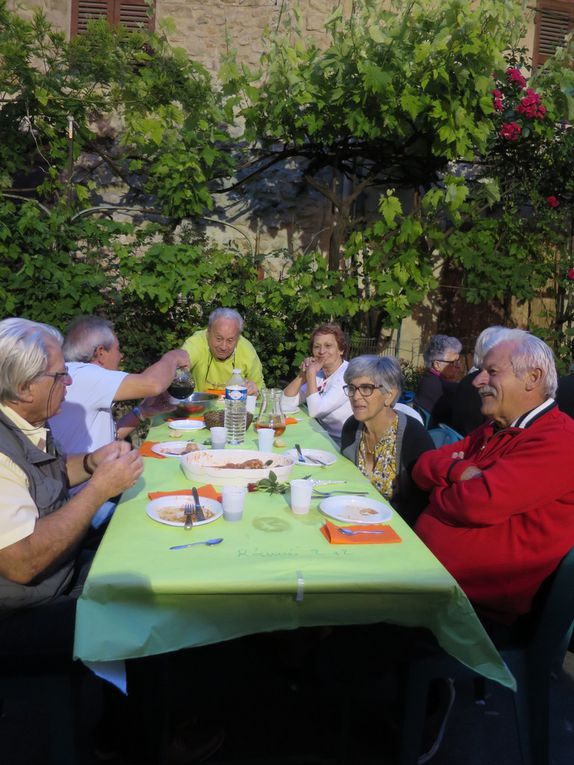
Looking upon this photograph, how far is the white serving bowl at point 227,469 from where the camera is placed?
2293mm

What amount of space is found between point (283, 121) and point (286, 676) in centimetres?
511

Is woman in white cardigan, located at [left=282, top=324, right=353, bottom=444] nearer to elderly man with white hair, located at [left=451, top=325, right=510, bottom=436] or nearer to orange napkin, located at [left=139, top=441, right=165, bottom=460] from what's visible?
elderly man with white hair, located at [left=451, top=325, right=510, bottom=436]

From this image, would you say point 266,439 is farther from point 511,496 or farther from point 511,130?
point 511,130

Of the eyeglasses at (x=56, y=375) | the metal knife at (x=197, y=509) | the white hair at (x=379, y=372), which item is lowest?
the metal knife at (x=197, y=509)

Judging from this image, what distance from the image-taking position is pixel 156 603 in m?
1.50

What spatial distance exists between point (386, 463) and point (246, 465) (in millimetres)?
670

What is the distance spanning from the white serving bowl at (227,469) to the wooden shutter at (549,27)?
23.5 ft

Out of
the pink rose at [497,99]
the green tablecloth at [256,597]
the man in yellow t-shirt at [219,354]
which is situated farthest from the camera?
the pink rose at [497,99]

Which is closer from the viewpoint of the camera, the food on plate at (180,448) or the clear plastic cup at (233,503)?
the clear plastic cup at (233,503)

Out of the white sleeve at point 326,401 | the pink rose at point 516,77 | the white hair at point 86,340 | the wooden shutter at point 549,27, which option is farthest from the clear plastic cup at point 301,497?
the wooden shutter at point 549,27

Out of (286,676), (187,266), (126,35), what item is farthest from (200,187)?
(286,676)

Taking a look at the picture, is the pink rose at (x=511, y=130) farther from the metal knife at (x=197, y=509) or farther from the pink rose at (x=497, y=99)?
the metal knife at (x=197, y=509)

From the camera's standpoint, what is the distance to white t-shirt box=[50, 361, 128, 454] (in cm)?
290

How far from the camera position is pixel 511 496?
1946 mm
